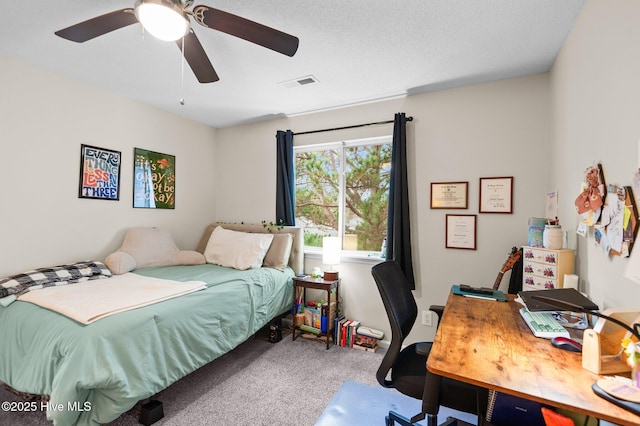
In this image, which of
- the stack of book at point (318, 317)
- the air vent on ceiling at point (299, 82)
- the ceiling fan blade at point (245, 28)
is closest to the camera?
the ceiling fan blade at point (245, 28)

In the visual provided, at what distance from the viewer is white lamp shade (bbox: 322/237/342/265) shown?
301 centimetres

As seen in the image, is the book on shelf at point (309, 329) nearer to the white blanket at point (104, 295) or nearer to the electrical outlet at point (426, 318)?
the electrical outlet at point (426, 318)

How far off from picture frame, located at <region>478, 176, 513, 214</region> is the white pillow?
7.03 ft

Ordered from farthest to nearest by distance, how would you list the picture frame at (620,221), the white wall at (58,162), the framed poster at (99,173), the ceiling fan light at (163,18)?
the framed poster at (99,173) < the white wall at (58,162) < the ceiling fan light at (163,18) < the picture frame at (620,221)

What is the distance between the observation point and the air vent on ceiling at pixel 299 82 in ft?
8.29

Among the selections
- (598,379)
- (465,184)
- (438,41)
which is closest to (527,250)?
(465,184)

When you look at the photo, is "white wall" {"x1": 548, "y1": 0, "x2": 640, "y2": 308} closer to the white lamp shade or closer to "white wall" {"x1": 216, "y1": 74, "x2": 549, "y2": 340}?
"white wall" {"x1": 216, "y1": 74, "x2": 549, "y2": 340}

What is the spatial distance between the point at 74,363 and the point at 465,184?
116 inches

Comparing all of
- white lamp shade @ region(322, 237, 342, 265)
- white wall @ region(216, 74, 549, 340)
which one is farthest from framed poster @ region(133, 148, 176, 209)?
white lamp shade @ region(322, 237, 342, 265)

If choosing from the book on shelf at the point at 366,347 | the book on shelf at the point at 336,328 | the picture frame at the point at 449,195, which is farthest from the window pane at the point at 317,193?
the book on shelf at the point at 366,347

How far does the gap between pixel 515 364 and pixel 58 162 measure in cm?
345

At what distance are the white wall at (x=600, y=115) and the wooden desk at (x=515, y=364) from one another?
401 millimetres

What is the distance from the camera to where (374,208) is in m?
3.16

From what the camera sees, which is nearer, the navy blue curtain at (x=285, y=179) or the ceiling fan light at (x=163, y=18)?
the ceiling fan light at (x=163, y=18)
